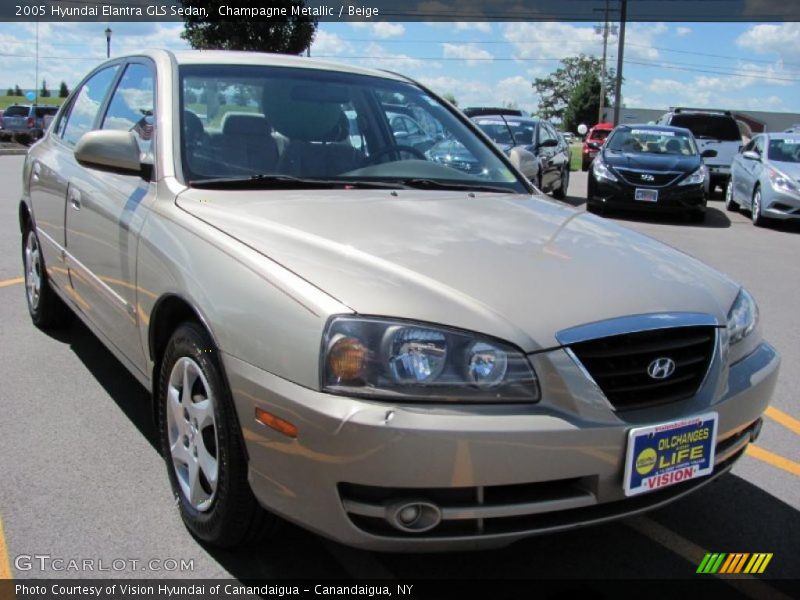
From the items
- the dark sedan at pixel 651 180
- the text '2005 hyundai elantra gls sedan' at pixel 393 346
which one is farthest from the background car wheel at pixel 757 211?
the text '2005 hyundai elantra gls sedan' at pixel 393 346

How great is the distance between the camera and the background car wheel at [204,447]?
2371 mm

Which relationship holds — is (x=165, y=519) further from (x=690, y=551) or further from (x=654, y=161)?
(x=654, y=161)

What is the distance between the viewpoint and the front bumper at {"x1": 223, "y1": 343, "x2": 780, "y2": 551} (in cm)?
201

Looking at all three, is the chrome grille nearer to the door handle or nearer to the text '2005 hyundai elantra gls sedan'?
the text '2005 hyundai elantra gls sedan'

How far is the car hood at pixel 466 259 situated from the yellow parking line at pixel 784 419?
61.3 inches

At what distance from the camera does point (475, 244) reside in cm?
261

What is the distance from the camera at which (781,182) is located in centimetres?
1191

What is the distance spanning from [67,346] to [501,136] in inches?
383

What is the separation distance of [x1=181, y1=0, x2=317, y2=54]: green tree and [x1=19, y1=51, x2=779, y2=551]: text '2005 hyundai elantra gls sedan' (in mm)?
35147

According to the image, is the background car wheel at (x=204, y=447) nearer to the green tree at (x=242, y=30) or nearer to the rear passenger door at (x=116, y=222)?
the rear passenger door at (x=116, y=222)

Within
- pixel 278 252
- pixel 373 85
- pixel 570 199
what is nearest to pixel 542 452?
pixel 278 252

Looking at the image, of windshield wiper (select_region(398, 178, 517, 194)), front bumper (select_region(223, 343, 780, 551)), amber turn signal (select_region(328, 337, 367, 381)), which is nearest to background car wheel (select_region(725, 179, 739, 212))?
windshield wiper (select_region(398, 178, 517, 194))

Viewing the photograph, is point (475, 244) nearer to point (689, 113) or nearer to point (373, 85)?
point (373, 85)

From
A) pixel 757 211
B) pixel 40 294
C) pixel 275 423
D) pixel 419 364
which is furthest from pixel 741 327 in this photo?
pixel 757 211
